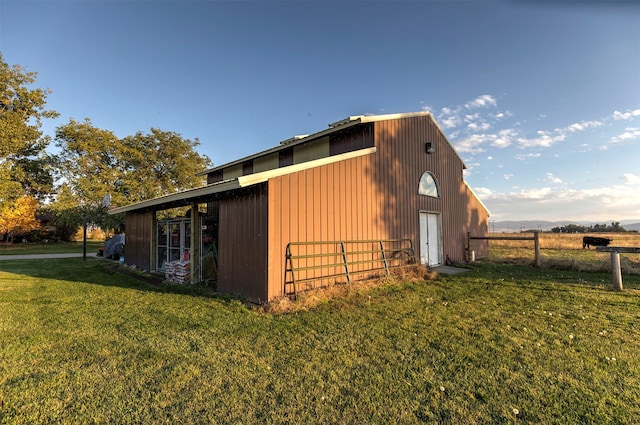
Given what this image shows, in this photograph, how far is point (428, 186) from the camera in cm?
1179

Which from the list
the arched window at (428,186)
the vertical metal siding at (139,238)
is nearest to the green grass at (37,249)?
the vertical metal siding at (139,238)

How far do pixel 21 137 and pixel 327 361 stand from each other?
28911mm

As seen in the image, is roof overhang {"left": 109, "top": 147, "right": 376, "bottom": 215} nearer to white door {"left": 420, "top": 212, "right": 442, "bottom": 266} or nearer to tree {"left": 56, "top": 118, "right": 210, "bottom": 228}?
white door {"left": 420, "top": 212, "right": 442, "bottom": 266}

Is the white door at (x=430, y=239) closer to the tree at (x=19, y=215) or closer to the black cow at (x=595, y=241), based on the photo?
the black cow at (x=595, y=241)

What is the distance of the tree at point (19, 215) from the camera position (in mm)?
24078

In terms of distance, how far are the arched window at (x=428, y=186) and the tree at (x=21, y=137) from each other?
2570 cm

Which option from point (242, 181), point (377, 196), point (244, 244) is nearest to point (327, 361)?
point (242, 181)

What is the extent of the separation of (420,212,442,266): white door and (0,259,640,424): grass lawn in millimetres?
4637

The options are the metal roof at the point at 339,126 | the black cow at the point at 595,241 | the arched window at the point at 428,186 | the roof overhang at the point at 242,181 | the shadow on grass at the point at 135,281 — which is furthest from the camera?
the black cow at the point at 595,241

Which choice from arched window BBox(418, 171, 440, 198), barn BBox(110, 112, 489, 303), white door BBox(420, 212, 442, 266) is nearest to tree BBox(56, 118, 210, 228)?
barn BBox(110, 112, 489, 303)

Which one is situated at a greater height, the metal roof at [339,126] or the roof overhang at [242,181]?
the metal roof at [339,126]

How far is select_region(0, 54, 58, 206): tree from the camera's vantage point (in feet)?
65.8

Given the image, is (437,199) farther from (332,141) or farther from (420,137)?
(332,141)

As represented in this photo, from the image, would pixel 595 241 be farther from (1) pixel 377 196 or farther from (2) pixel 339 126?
(2) pixel 339 126
